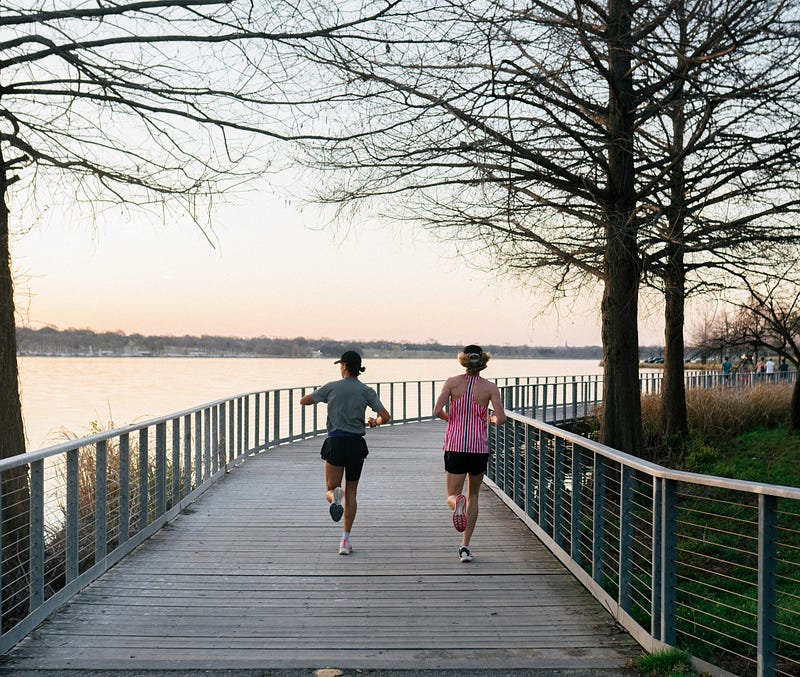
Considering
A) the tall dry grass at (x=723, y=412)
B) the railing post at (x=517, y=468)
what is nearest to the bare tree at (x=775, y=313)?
the tall dry grass at (x=723, y=412)

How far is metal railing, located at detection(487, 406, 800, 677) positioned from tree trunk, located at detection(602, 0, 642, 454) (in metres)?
1.40

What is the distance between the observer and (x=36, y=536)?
6.13 meters

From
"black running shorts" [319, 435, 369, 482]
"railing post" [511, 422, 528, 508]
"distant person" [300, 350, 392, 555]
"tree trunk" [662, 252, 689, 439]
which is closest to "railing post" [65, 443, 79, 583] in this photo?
"distant person" [300, 350, 392, 555]

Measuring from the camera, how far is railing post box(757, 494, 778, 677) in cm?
450

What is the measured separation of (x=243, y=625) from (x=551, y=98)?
8.27 m

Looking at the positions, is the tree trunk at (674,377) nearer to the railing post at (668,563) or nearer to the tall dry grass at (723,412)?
the tall dry grass at (723,412)

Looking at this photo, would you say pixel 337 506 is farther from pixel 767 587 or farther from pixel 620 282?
pixel 620 282

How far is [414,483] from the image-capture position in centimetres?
1350

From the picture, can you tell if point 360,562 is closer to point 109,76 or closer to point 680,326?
point 109,76

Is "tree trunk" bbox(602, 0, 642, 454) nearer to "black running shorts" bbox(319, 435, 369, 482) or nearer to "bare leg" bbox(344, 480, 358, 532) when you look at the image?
"black running shorts" bbox(319, 435, 369, 482)

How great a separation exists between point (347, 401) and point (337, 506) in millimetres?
990

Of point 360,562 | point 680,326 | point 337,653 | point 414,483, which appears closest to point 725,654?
point 360,562

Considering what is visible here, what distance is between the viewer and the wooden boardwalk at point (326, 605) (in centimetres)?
554

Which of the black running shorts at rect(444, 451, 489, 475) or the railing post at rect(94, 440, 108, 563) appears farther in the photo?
the black running shorts at rect(444, 451, 489, 475)
